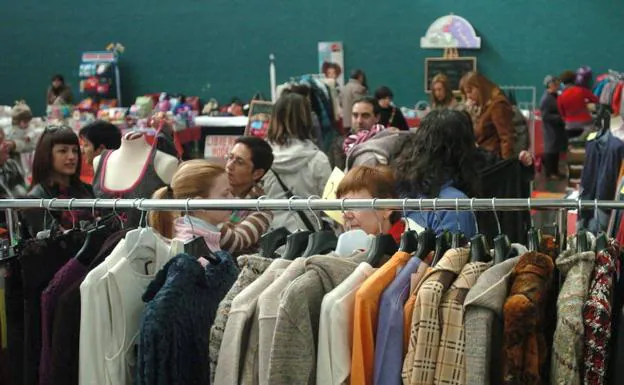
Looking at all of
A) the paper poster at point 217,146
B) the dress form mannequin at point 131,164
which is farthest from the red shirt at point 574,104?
the dress form mannequin at point 131,164

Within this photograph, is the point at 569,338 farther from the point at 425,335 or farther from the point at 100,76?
the point at 100,76

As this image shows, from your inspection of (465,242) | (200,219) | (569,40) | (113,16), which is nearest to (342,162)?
(200,219)

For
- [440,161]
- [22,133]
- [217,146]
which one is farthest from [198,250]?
[22,133]

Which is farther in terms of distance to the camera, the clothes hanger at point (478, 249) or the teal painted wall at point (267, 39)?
the teal painted wall at point (267, 39)

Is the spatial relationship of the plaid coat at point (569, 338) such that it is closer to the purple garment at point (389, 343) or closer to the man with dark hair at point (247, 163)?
the purple garment at point (389, 343)

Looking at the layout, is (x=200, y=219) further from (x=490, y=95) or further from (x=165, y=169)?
(x=490, y=95)

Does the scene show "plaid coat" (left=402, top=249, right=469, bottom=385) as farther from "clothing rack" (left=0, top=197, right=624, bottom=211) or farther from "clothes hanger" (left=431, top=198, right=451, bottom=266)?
"clothing rack" (left=0, top=197, right=624, bottom=211)

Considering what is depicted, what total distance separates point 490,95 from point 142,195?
347cm

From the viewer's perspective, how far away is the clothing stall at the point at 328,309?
2.01 m

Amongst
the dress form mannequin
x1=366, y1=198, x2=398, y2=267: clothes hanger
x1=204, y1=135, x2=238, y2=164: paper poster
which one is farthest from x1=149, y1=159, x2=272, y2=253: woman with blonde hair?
x1=204, y1=135, x2=238, y2=164: paper poster

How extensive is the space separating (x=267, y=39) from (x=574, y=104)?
4.43m

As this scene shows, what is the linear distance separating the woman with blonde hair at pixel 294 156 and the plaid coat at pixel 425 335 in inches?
104

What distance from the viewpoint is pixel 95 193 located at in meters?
4.29

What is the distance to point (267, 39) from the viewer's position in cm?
1252
